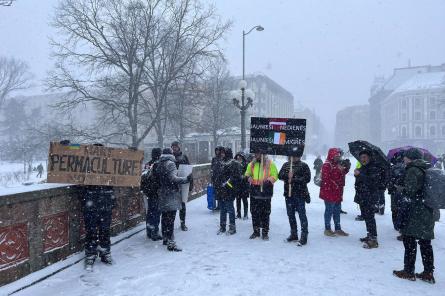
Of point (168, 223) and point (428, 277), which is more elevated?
point (168, 223)

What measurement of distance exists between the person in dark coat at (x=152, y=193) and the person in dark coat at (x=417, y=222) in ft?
13.5

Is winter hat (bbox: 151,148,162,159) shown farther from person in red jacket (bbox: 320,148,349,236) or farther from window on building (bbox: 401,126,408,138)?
window on building (bbox: 401,126,408,138)

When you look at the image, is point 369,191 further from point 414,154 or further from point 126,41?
point 126,41

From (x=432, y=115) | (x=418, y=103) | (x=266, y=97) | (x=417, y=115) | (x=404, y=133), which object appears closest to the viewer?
(x=266, y=97)

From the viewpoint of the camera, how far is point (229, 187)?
25.5 ft

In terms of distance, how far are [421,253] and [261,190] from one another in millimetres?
3013

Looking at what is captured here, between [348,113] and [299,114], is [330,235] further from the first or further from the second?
[348,113]

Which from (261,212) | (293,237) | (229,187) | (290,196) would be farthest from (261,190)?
(293,237)

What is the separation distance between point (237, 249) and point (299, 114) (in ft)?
395

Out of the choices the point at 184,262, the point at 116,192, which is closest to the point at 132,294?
the point at 184,262

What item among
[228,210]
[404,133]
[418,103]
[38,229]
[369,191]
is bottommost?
[228,210]

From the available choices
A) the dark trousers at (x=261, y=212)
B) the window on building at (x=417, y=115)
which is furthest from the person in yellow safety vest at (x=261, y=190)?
the window on building at (x=417, y=115)

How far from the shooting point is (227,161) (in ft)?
26.6

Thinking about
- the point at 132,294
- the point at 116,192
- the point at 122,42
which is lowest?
the point at 132,294
